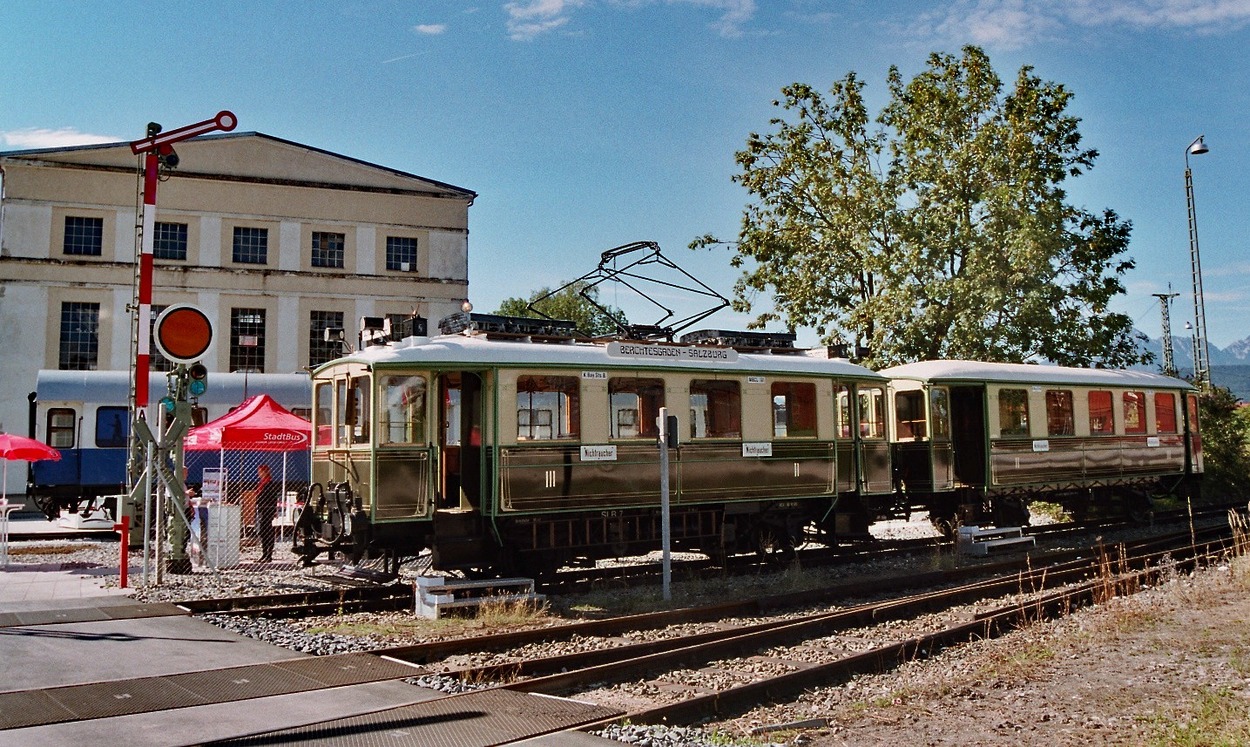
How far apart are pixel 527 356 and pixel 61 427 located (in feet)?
52.2

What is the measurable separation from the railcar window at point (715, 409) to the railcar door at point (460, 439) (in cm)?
321

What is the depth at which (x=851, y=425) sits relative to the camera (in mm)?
16547

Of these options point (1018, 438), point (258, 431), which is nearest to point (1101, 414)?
point (1018, 438)

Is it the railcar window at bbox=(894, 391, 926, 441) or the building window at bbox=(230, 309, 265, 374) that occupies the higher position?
the building window at bbox=(230, 309, 265, 374)

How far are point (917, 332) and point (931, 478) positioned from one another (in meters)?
6.66

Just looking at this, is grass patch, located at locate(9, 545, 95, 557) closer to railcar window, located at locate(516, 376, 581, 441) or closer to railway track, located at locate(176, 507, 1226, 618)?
railway track, located at locate(176, 507, 1226, 618)

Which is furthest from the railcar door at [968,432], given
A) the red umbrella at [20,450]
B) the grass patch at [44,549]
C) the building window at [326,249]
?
the building window at [326,249]

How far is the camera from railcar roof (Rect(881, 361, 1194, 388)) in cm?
1822

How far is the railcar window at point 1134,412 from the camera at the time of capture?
21406mm

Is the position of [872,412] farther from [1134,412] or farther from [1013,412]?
[1134,412]

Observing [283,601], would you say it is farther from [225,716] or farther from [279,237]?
[279,237]

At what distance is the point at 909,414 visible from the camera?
1844 centimetres

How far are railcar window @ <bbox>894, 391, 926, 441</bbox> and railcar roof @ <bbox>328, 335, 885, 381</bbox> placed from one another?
13.0ft

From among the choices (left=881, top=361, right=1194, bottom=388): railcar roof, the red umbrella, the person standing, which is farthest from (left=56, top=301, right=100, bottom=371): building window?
(left=881, top=361, right=1194, bottom=388): railcar roof
